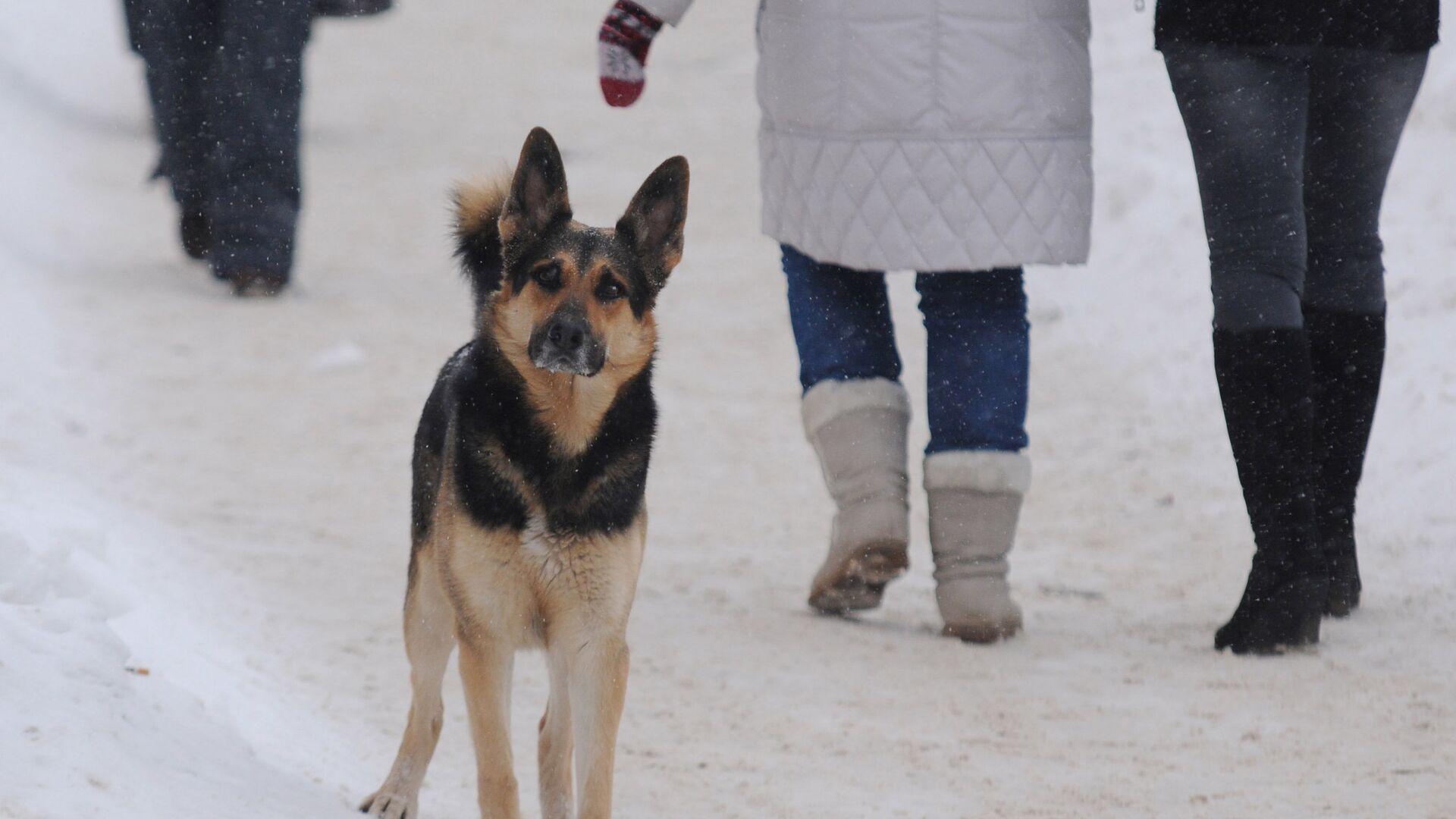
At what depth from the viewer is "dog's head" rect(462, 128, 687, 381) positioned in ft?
10.8

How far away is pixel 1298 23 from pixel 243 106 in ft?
18.6

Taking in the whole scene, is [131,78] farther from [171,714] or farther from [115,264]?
[171,714]

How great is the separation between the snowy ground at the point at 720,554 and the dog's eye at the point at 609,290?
0.97m

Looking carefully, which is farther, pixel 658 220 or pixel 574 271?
pixel 658 220

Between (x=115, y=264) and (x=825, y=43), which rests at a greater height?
(x=825, y=43)

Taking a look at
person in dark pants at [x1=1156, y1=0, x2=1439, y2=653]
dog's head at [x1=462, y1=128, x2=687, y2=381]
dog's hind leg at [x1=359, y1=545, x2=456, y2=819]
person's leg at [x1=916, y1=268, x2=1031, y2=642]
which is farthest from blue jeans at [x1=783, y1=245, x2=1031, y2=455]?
dog's hind leg at [x1=359, y1=545, x2=456, y2=819]

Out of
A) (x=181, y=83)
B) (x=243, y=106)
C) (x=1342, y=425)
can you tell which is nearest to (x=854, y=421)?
(x=1342, y=425)

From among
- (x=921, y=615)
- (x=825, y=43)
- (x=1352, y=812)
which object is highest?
(x=825, y=43)

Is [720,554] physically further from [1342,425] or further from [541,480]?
[541,480]

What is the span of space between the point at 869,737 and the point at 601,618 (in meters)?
0.94

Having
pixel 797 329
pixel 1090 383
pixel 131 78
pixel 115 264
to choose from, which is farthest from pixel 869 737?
pixel 131 78

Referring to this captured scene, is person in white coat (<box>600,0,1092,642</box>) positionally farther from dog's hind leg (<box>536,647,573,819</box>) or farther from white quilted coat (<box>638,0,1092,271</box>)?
dog's hind leg (<box>536,647,573,819</box>)

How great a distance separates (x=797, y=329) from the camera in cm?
482

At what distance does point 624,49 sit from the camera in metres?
4.39
